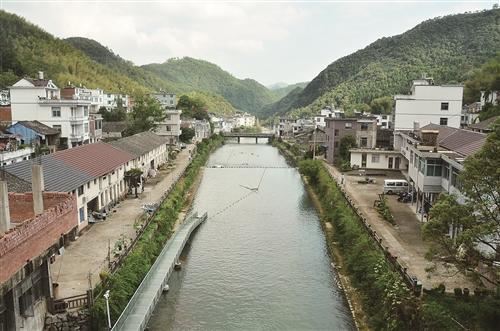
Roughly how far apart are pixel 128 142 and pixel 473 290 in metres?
29.5

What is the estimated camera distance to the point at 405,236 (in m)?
21.7

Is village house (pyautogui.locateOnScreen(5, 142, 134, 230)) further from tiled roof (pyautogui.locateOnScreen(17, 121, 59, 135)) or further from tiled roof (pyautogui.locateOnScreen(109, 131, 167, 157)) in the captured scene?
tiled roof (pyautogui.locateOnScreen(17, 121, 59, 135))

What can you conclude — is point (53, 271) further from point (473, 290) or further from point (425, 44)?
point (425, 44)

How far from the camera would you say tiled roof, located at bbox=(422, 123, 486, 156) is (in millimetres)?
22316

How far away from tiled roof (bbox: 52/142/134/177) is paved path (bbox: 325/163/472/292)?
1567 cm

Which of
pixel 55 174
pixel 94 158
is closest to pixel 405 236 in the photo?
pixel 55 174

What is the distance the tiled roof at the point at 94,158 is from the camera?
80.1 feet

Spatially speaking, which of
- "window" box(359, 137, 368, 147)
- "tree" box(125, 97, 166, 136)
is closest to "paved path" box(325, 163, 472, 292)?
"window" box(359, 137, 368, 147)

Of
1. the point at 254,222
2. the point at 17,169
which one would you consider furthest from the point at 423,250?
the point at 17,169

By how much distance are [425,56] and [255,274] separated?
9780 centimetres

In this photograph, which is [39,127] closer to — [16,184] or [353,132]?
[16,184]

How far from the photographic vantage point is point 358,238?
21.7 metres

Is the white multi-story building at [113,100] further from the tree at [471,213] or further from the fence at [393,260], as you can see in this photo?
the tree at [471,213]

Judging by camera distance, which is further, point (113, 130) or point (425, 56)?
point (425, 56)
